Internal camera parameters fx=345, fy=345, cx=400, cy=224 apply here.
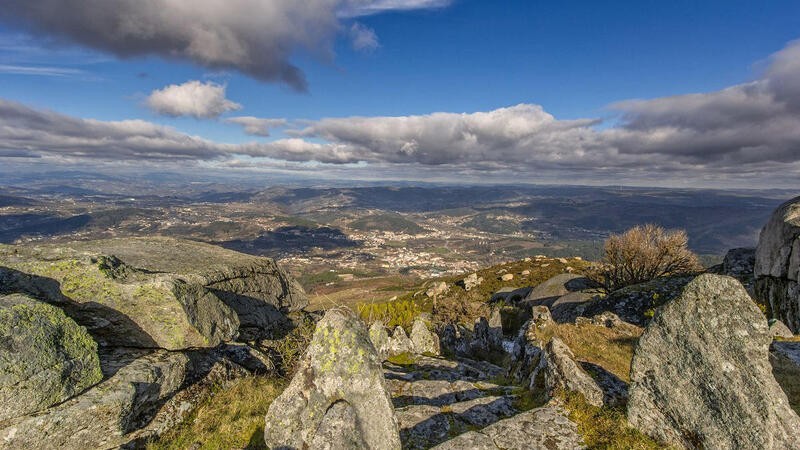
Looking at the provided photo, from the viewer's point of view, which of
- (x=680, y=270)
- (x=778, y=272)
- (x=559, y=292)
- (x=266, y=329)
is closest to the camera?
(x=266, y=329)

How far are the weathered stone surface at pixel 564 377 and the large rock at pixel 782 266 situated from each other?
22677 mm

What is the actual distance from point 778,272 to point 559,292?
1065 inches

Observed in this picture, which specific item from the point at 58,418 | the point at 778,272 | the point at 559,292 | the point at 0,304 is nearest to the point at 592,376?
the point at 58,418

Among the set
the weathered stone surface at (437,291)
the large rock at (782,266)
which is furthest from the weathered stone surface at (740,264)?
the weathered stone surface at (437,291)

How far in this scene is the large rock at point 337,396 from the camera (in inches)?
358

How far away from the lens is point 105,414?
9.93 metres

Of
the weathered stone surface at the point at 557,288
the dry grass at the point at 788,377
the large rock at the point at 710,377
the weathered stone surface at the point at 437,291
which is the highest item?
the large rock at the point at 710,377

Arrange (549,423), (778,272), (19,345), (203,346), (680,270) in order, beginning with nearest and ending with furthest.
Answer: (19,345)
(549,423)
(203,346)
(778,272)
(680,270)

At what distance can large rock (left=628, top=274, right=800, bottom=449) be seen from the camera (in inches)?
338

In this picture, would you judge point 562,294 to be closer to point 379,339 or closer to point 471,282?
point 471,282

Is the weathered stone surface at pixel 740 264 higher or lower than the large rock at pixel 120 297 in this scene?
lower

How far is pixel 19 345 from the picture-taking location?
917cm

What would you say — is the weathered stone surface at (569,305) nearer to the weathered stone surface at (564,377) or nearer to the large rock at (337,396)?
the weathered stone surface at (564,377)

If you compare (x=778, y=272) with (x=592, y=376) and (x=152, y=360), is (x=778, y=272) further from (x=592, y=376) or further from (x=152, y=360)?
(x=152, y=360)
